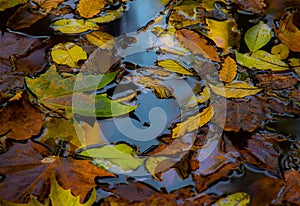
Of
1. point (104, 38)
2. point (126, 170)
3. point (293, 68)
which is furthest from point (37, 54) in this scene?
point (293, 68)

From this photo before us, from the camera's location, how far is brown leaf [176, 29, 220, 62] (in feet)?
3.93

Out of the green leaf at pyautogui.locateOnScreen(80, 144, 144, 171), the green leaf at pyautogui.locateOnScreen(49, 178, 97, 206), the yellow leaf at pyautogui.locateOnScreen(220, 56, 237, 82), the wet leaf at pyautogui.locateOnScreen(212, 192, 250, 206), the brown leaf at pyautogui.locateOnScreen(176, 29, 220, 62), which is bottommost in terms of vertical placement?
the wet leaf at pyautogui.locateOnScreen(212, 192, 250, 206)

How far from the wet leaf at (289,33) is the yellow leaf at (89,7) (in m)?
0.60

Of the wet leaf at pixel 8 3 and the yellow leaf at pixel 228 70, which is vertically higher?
the wet leaf at pixel 8 3

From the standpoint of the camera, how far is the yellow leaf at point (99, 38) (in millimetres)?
1224

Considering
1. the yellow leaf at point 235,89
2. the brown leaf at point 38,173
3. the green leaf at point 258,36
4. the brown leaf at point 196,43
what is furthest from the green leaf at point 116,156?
the green leaf at point 258,36

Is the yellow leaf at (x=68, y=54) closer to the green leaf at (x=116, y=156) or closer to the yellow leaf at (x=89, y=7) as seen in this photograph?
the yellow leaf at (x=89, y=7)

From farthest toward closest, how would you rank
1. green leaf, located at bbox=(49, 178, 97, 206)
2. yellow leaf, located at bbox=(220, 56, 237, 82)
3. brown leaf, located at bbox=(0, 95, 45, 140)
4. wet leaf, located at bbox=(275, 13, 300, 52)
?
wet leaf, located at bbox=(275, 13, 300, 52) < yellow leaf, located at bbox=(220, 56, 237, 82) < brown leaf, located at bbox=(0, 95, 45, 140) < green leaf, located at bbox=(49, 178, 97, 206)

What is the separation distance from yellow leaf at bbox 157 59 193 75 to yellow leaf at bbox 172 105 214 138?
163mm

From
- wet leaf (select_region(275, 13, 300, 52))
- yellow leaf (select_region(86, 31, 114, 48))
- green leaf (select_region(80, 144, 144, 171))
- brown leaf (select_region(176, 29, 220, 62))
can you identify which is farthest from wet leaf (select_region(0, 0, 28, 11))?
wet leaf (select_region(275, 13, 300, 52))

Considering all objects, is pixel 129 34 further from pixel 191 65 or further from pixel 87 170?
pixel 87 170

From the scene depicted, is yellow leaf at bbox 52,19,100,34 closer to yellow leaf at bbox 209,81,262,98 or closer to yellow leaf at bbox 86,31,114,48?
yellow leaf at bbox 86,31,114,48

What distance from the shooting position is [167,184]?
903mm

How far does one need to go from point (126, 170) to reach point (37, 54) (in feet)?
1.63
